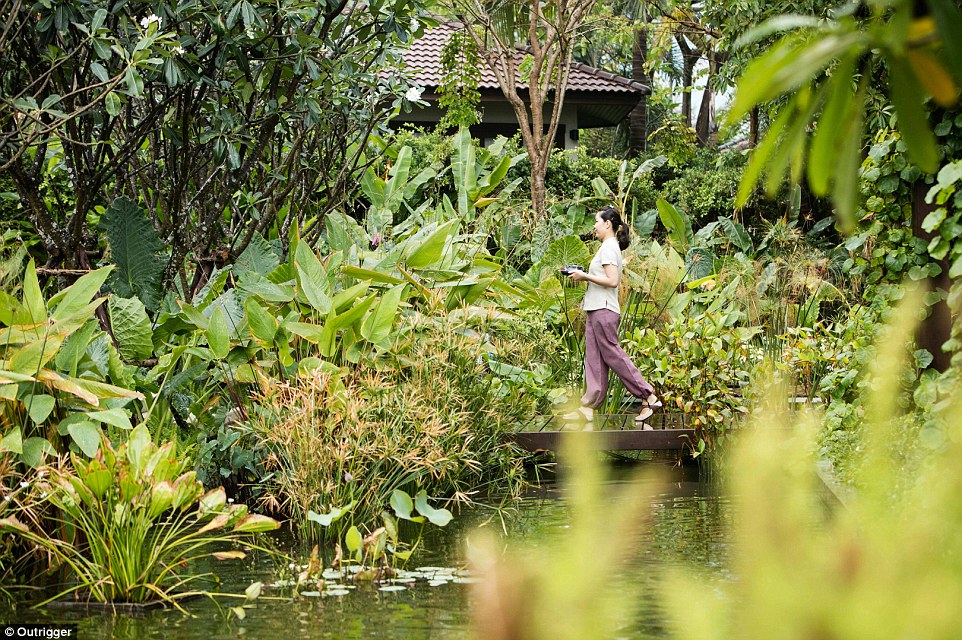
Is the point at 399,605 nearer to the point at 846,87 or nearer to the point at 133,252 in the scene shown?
the point at 133,252

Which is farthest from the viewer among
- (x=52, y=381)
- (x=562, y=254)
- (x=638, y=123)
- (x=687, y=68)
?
(x=687, y=68)

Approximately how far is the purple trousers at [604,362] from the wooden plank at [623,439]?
0.41 metres

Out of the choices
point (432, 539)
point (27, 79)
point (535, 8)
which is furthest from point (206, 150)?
point (535, 8)

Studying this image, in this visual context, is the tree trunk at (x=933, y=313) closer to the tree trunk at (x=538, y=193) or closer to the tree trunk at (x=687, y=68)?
the tree trunk at (x=538, y=193)

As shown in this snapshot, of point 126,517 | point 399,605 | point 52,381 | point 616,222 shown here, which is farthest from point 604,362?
point 126,517

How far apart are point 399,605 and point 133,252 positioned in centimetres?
331

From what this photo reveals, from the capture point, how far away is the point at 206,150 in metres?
6.88

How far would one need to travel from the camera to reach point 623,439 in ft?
25.9

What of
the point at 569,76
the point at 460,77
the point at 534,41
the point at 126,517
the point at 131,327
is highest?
the point at 569,76

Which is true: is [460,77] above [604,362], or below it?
above

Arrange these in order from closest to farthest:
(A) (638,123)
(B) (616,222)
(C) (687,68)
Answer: (B) (616,222) → (A) (638,123) → (C) (687,68)

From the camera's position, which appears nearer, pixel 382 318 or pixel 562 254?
pixel 382 318

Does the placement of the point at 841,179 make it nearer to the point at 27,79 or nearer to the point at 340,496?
the point at 340,496

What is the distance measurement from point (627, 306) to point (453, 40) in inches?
251
